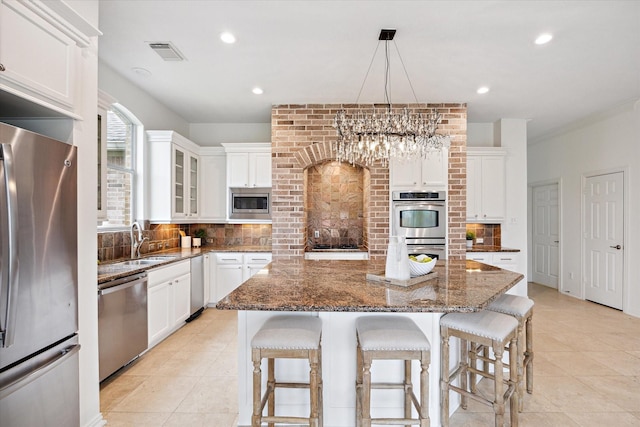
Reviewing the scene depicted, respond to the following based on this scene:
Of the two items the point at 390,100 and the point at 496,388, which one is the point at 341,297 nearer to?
the point at 496,388

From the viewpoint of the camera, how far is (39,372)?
155cm

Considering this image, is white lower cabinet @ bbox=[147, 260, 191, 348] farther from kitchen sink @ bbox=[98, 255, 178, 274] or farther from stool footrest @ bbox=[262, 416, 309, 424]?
stool footrest @ bbox=[262, 416, 309, 424]

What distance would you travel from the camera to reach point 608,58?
10.2 feet

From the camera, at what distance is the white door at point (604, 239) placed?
→ 4.59 m

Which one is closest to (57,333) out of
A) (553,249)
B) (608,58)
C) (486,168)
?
(608,58)

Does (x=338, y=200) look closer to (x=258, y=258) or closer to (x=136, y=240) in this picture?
(x=258, y=258)

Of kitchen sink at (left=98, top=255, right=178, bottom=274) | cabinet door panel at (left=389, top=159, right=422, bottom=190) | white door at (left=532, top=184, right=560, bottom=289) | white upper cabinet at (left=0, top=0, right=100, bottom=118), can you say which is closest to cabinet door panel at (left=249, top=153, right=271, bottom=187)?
kitchen sink at (left=98, top=255, right=178, bottom=274)

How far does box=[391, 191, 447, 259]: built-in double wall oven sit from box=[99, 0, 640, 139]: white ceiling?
1.26m

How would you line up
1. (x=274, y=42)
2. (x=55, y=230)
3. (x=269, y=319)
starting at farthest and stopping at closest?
(x=274, y=42) < (x=269, y=319) < (x=55, y=230)

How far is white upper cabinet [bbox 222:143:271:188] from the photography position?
4.74m

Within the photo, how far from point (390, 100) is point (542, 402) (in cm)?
348

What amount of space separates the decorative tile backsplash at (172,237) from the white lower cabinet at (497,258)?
122 inches

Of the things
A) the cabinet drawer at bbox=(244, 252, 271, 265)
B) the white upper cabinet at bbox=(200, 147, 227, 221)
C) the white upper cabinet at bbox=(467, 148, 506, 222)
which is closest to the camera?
the cabinet drawer at bbox=(244, 252, 271, 265)

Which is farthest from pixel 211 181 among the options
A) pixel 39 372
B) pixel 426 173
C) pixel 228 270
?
pixel 39 372
